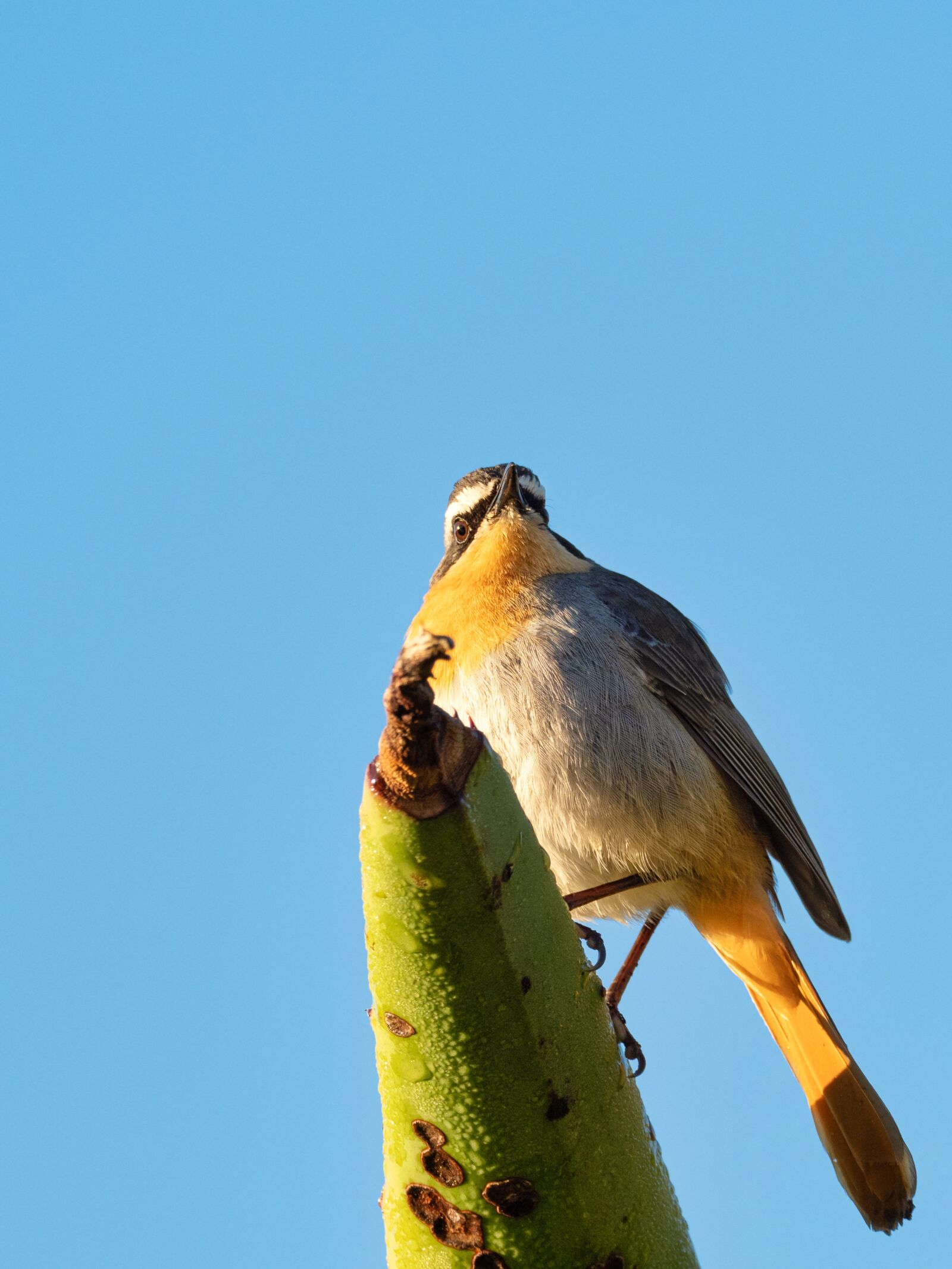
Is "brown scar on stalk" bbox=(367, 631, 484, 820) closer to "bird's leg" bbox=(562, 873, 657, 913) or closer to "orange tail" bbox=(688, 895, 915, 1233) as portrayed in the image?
"bird's leg" bbox=(562, 873, 657, 913)

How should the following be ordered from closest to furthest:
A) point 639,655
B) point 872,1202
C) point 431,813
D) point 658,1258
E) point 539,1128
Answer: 1. point 431,813
2. point 539,1128
3. point 658,1258
4. point 872,1202
5. point 639,655

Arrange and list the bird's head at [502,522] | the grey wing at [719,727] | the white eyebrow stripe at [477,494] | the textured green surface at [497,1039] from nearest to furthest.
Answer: the textured green surface at [497,1039], the grey wing at [719,727], the bird's head at [502,522], the white eyebrow stripe at [477,494]

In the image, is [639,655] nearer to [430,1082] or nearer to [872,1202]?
[872,1202]

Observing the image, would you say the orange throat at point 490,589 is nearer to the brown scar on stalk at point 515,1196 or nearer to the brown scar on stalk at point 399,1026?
the brown scar on stalk at point 399,1026

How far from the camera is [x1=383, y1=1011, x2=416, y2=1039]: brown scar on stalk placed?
2.64 metres

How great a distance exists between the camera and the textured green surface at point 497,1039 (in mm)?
2518

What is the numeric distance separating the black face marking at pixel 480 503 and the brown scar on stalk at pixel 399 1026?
4.40 m

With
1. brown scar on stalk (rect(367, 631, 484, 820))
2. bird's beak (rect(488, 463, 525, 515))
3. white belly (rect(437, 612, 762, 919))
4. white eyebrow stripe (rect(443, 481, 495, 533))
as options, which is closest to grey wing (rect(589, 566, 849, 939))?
white belly (rect(437, 612, 762, 919))

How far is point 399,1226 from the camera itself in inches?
113

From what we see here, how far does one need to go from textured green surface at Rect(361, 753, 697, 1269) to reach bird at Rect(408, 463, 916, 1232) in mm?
2100

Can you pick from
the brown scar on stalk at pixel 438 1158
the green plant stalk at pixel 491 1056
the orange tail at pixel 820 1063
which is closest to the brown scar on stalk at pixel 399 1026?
the green plant stalk at pixel 491 1056

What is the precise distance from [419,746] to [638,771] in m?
3.27

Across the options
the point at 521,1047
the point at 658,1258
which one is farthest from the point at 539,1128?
the point at 658,1258

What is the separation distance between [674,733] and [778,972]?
134cm
